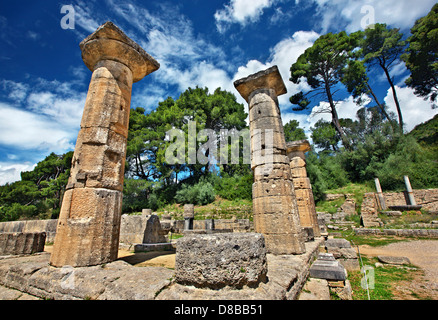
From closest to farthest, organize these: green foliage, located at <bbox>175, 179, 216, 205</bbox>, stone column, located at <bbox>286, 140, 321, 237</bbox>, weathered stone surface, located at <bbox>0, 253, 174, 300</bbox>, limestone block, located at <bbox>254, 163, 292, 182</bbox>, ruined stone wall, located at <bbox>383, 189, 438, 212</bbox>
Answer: weathered stone surface, located at <bbox>0, 253, 174, 300</bbox>, limestone block, located at <bbox>254, 163, 292, 182</bbox>, stone column, located at <bbox>286, 140, 321, 237</bbox>, ruined stone wall, located at <bbox>383, 189, 438, 212</bbox>, green foliage, located at <bbox>175, 179, 216, 205</bbox>

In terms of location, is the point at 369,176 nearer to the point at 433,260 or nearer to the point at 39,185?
the point at 433,260

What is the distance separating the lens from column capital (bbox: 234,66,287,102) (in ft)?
18.2

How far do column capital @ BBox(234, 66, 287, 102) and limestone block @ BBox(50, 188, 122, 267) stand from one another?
176 inches

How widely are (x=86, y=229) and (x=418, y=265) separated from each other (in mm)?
8130

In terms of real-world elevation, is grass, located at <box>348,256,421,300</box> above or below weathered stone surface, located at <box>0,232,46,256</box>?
below

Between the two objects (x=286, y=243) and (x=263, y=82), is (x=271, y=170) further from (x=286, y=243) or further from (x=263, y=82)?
(x=263, y=82)

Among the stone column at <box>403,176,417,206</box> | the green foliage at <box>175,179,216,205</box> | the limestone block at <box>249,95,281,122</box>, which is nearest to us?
the limestone block at <box>249,95,281,122</box>

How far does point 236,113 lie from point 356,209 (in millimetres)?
16089

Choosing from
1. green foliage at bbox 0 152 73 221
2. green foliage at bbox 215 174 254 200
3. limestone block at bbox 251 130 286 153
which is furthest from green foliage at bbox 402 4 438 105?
green foliage at bbox 0 152 73 221

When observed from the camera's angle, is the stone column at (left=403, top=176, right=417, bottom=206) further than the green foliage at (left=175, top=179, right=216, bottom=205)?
No

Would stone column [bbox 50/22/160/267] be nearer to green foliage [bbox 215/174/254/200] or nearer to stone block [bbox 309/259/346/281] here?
stone block [bbox 309/259/346/281]

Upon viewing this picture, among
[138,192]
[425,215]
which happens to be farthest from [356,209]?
[138,192]

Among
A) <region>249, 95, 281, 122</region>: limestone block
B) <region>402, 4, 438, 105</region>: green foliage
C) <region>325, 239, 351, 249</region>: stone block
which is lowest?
<region>325, 239, 351, 249</region>: stone block

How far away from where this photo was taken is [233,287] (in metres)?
2.01
